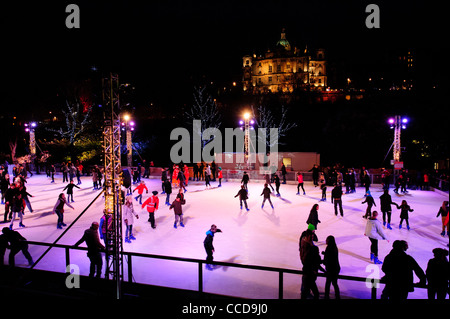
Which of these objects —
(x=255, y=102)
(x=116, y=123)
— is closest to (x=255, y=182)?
(x=116, y=123)

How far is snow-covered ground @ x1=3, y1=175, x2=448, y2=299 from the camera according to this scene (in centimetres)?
619

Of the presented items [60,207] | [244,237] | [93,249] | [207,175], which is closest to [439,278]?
[244,237]

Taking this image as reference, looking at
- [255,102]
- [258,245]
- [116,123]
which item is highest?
[255,102]

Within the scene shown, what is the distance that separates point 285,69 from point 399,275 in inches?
3479

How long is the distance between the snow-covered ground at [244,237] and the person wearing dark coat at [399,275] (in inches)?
9.3

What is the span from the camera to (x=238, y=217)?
1208 cm

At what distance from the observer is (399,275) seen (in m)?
4.94

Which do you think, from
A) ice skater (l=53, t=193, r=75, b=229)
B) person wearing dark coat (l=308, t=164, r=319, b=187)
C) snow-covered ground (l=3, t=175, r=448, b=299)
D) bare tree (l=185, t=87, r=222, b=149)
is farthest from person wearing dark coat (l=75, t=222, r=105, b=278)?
bare tree (l=185, t=87, r=222, b=149)

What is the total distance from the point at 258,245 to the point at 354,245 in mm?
2687

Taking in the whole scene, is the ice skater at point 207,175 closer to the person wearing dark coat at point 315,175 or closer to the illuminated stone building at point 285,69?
the person wearing dark coat at point 315,175

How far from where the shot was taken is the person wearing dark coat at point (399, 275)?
4871 millimetres

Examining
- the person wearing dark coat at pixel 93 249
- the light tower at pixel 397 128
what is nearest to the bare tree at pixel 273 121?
the light tower at pixel 397 128
